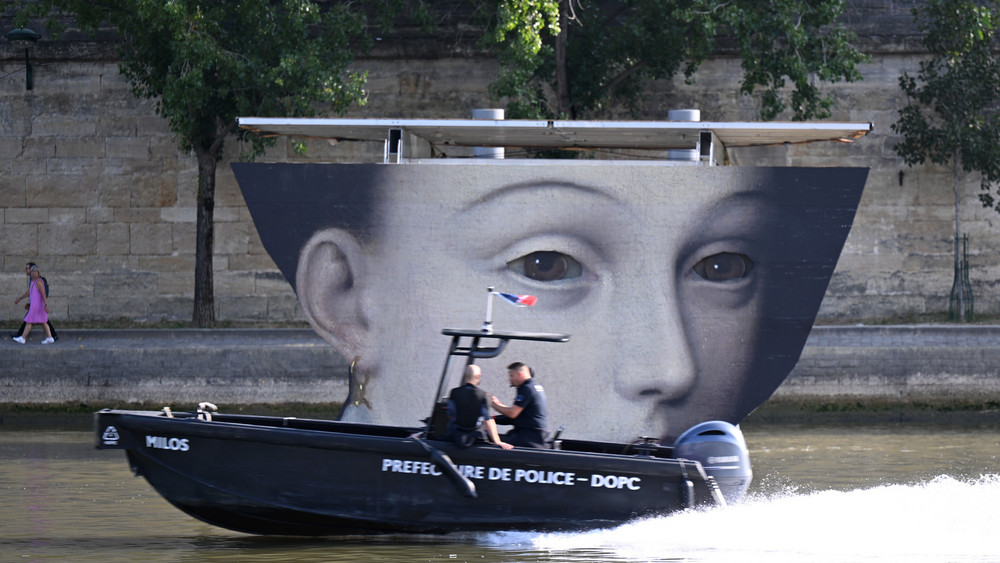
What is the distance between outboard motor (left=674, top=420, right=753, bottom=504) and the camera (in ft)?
33.8

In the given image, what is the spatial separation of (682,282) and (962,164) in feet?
32.4

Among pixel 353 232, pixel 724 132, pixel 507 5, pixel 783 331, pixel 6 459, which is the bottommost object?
pixel 6 459

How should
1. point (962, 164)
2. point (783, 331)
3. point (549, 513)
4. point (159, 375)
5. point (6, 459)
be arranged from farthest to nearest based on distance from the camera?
point (962, 164) < point (159, 375) < point (6, 459) < point (783, 331) < point (549, 513)

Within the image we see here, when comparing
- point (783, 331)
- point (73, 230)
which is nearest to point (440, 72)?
point (73, 230)

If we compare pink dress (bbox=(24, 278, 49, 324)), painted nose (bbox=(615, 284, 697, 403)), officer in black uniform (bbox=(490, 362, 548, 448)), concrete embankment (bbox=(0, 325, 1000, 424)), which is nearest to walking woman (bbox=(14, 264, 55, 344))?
pink dress (bbox=(24, 278, 49, 324))

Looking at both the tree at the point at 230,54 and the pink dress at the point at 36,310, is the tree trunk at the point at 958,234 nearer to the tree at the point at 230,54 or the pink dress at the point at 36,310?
the tree at the point at 230,54

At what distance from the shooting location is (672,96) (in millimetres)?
21828

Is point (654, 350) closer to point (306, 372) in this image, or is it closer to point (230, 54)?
point (306, 372)

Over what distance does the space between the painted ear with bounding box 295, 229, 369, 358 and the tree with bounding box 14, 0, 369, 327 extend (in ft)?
17.7

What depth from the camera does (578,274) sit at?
13.3 metres

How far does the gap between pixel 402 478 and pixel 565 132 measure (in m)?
4.69

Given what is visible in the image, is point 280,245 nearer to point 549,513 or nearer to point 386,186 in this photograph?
point 386,186

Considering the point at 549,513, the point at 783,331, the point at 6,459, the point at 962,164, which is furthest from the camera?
the point at 962,164

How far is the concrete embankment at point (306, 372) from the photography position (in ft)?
56.7
